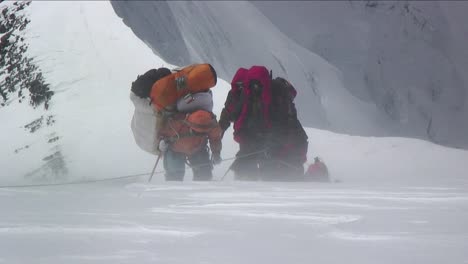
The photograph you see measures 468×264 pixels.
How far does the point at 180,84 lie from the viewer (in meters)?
6.61

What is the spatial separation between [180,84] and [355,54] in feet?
208

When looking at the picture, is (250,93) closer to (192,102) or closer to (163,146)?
(192,102)

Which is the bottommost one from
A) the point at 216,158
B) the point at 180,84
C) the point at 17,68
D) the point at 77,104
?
the point at 216,158

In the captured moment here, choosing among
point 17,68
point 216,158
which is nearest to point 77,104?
point 17,68

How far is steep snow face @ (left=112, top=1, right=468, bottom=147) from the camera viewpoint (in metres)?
43.6

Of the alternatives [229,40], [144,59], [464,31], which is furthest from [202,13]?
[464,31]

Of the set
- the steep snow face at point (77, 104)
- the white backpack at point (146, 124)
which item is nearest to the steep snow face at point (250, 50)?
the steep snow face at point (77, 104)

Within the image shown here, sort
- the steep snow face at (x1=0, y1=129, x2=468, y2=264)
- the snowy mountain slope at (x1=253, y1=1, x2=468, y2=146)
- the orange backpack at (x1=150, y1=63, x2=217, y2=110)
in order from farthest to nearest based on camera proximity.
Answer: the snowy mountain slope at (x1=253, y1=1, x2=468, y2=146), the orange backpack at (x1=150, y1=63, x2=217, y2=110), the steep snow face at (x1=0, y1=129, x2=468, y2=264)

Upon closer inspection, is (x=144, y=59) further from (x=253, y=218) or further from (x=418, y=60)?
(x=418, y=60)

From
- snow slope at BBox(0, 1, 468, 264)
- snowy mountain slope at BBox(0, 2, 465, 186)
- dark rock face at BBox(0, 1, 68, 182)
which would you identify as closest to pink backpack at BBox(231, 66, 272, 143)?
snow slope at BBox(0, 1, 468, 264)

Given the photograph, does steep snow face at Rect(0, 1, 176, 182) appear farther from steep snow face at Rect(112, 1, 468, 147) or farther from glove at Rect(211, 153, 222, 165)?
steep snow face at Rect(112, 1, 468, 147)

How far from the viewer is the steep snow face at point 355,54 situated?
43562 millimetres

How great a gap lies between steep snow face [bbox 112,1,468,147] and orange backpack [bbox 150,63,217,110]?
2290 cm

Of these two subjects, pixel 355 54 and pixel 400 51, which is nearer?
pixel 355 54
